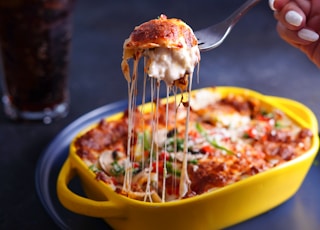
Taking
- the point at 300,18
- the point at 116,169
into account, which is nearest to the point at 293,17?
the point at 300,18

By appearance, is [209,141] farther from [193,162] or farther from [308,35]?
[308,35]

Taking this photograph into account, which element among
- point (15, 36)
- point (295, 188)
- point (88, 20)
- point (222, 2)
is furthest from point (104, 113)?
point (222, 2)

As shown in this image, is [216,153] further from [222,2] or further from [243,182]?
[222,2]

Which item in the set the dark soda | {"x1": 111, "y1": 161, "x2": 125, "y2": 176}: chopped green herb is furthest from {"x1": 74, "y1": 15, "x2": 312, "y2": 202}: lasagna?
the dark soda

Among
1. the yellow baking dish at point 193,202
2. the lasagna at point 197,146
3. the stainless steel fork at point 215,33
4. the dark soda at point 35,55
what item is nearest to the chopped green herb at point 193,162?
the lasagna at point 197,146

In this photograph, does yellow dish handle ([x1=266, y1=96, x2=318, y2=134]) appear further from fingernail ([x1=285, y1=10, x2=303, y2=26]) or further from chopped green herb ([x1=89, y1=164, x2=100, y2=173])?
chopped green herb ([x1=89, y1=164, x2=100, y2=173])

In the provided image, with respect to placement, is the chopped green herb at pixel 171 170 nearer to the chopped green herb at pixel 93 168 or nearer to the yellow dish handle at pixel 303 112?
the chopped green herb at pixel 93 168
